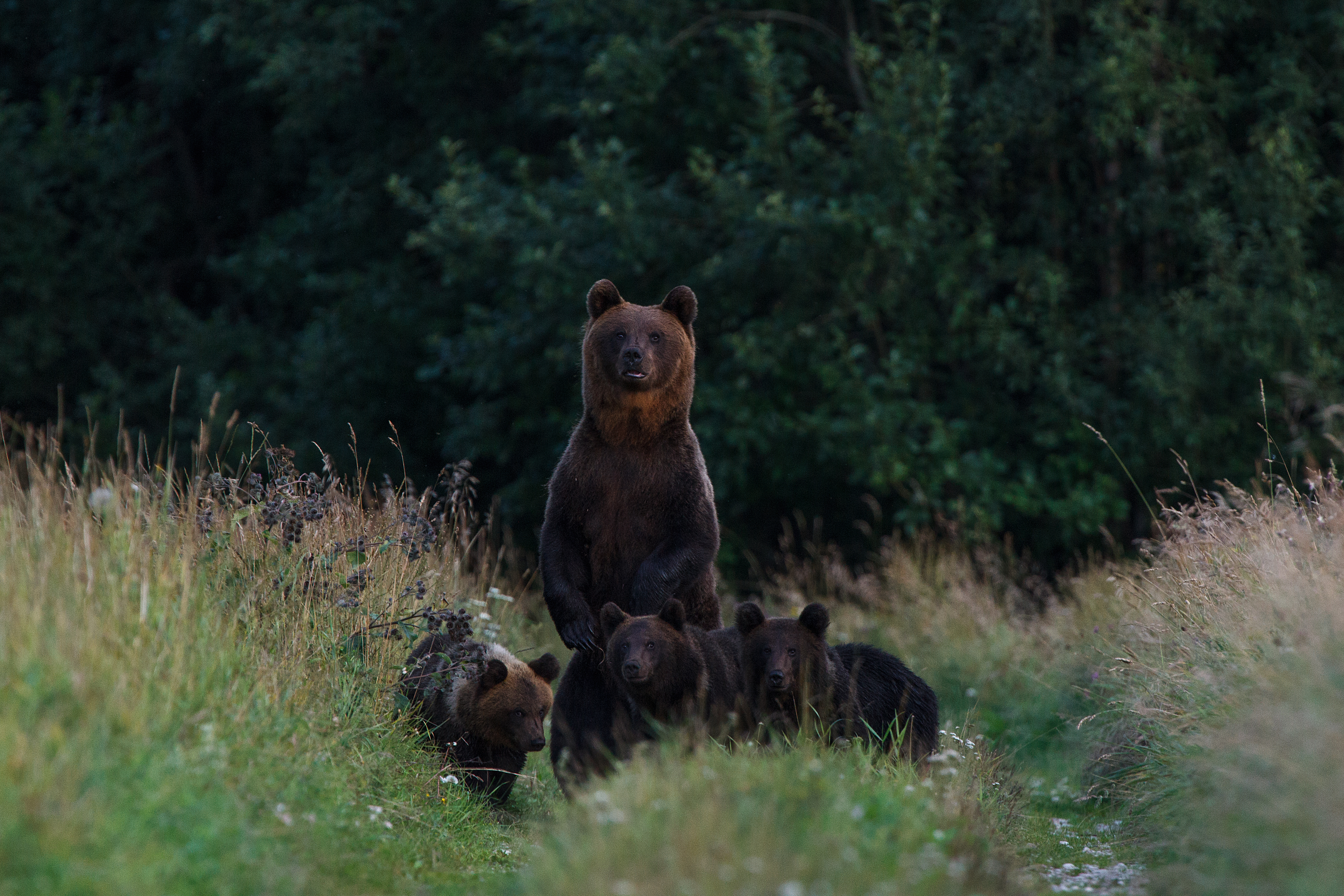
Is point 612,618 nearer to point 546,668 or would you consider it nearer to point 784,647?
point 784,647

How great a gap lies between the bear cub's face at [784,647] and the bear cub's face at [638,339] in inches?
50.0

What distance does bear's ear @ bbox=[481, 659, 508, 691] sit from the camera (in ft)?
22.2

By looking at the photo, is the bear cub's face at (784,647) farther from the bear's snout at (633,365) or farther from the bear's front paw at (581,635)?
the bear's snout at (633,365)

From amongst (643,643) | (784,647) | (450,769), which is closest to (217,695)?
(450,769)

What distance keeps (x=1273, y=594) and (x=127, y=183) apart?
20.6 metres

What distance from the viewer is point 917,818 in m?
4.61

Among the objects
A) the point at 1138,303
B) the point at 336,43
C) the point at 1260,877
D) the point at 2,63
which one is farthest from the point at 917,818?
the point at 2,63

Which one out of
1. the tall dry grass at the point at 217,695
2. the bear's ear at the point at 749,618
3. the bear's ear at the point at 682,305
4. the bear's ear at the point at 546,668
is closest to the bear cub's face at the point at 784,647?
the bear's ear at the point at 749,618

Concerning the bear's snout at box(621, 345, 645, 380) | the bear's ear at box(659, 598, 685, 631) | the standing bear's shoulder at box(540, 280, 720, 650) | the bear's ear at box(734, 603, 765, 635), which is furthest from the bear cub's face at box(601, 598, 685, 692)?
the bear's snout at box(621, 345, 645, 380)

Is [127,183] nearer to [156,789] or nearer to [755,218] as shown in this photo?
[755,218]

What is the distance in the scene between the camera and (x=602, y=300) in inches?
292

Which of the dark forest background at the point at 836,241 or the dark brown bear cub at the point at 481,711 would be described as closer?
the dark brown bear cub at the point at 481,711

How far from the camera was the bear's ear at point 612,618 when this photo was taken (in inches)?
251

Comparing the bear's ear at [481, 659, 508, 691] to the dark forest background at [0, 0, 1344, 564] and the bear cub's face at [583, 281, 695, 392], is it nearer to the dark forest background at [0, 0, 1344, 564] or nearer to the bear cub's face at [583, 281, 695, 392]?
the bear cub's face at [583, 281, 695, 392]
